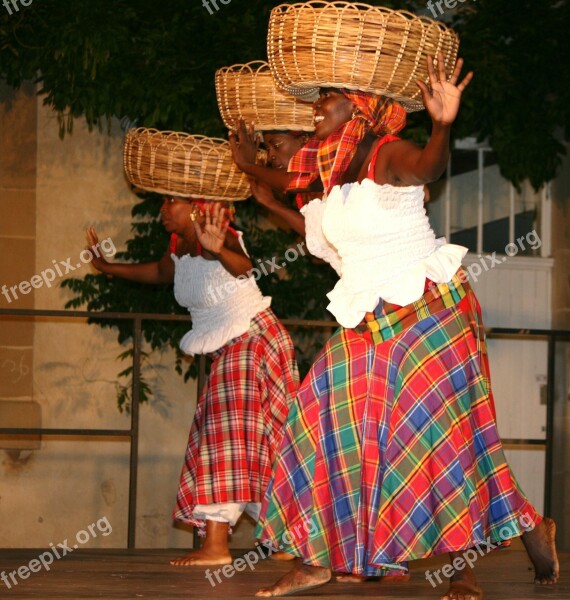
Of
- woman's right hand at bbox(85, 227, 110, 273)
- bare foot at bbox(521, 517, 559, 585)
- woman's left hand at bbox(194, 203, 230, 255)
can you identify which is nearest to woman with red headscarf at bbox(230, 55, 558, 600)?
bare foot at bbox(521, 517, 559, 585)

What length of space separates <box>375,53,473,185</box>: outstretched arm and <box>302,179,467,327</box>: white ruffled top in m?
0.07

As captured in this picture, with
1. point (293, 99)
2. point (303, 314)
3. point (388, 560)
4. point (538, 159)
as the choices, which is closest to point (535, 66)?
point (538, 159)

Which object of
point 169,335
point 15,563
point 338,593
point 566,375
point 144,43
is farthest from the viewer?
point 566,375

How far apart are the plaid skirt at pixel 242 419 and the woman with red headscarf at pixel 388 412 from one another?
109 centimetres

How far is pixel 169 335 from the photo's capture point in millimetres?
8102

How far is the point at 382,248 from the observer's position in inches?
156

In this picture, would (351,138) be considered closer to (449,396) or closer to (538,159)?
(449,396)

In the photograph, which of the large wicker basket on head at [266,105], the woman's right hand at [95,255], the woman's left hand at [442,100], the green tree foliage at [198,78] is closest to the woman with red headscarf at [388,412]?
the woman's left hand at [442,100]

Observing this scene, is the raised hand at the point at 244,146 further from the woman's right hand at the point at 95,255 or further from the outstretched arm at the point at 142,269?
the woman's right hand at the point at 95,255

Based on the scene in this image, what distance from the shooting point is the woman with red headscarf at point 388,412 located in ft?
12.7

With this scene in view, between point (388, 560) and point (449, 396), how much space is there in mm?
534

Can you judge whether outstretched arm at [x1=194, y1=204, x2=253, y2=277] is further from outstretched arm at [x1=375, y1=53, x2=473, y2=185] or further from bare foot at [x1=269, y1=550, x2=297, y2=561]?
outstretched arm at [x1=375, y1=53, x2=473, y2=185]

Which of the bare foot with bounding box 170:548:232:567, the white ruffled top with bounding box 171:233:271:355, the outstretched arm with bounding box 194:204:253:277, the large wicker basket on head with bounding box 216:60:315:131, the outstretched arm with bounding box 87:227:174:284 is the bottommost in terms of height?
the bare foot with bounding box 170:548:232:567

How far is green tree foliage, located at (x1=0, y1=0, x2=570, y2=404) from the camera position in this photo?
7.33 metres
